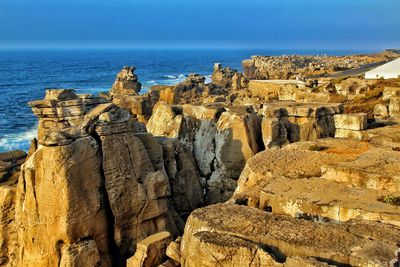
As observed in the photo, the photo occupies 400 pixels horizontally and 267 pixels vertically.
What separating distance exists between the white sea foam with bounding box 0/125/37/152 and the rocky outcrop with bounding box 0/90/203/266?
28175mm

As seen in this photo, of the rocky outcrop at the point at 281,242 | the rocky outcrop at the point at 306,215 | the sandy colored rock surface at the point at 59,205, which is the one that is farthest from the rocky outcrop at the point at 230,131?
the rocky outcrop at the point at 281,242

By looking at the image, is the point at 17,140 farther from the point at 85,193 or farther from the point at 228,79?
the point at 85,193

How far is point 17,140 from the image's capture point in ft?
145

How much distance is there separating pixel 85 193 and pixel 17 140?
35.3 metres

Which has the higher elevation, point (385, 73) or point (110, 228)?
point (385, 73)

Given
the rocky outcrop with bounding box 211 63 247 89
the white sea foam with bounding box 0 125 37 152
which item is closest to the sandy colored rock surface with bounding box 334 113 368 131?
the white sea foam with bounding box 0 125 37 152

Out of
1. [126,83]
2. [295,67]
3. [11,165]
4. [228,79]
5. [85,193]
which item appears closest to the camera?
[85,193]

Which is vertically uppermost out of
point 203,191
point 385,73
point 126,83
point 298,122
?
point 385,73

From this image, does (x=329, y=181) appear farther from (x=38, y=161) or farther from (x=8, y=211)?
(x=8, y=211)

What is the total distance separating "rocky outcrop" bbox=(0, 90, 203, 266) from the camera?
A: 1122 cm

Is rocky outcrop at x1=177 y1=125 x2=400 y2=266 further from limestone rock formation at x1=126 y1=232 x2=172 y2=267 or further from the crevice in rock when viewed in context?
the crevice in rock

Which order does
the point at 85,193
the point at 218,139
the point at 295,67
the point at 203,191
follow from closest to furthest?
1. the point at 85,193
2. the point at 203,191
3. the point at 218,139
4. the point at 295,67

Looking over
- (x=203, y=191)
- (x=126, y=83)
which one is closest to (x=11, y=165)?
(x=203, y=191)

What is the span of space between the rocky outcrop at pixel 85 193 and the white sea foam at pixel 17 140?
28.2 meters
